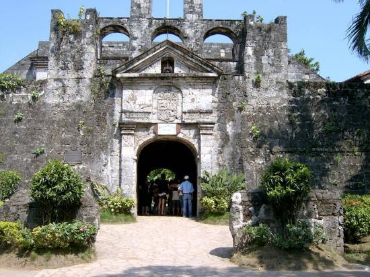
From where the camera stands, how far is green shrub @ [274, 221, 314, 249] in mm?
8195

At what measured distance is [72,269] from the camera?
7.79 meters

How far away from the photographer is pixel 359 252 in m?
9.20

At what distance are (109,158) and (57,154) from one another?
5.47ft

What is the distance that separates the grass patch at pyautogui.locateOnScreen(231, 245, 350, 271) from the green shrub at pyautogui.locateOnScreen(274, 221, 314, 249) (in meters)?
0.12

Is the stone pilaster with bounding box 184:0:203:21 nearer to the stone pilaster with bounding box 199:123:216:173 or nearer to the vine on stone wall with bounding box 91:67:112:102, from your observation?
the vine on stone wall with bounding box 91:67:112:102

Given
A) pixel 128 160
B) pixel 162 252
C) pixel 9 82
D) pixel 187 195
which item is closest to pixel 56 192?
pixel 162 252

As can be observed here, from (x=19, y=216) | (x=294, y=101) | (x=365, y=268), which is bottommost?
(x=365, y=268)

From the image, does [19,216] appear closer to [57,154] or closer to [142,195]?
[57,154]

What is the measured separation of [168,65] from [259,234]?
313 inches

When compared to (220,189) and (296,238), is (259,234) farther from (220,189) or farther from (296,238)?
(220,189)

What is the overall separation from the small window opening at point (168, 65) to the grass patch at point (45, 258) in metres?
7.87

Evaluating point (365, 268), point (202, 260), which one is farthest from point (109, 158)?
point (365, 268)

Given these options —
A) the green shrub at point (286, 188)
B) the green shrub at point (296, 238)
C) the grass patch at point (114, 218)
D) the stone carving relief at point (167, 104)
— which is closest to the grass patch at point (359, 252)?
the green shrub at point (296, 238)

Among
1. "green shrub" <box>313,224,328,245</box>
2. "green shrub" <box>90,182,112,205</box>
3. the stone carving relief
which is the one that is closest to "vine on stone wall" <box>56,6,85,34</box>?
the stone carving relief
